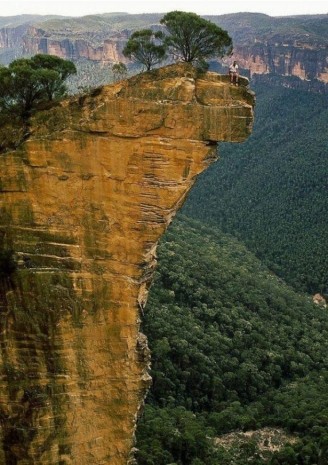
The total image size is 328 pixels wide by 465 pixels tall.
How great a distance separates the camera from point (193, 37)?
21531 millimetres

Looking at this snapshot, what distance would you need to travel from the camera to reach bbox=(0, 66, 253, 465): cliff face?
65.8 ft

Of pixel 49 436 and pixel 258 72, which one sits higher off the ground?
pixel 258 72

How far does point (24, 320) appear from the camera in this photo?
21.4 meters

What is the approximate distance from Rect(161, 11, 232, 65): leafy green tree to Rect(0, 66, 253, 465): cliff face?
6.95 ft

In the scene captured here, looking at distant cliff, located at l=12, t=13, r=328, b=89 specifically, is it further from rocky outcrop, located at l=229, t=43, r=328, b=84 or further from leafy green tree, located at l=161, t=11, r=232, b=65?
leafy green tree, located at l=161, t=11, r=232, b=65

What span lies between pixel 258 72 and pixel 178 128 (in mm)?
145448

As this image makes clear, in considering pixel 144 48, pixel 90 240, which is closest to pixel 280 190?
pixel 144 48

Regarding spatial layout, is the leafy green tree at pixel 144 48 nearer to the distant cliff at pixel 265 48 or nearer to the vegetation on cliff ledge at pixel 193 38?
the vegetation on cliff ledge at pixel 193 38

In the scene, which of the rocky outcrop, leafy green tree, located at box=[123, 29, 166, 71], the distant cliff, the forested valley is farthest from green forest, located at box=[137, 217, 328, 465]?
the distant cliff

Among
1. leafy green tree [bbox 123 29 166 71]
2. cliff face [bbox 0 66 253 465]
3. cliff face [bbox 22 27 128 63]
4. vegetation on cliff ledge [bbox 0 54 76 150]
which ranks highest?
cliff face [bbox 22 27 128 63]

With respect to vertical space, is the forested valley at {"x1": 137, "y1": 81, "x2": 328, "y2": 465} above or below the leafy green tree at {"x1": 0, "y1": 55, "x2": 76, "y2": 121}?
below

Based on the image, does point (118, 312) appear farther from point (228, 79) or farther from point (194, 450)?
point (194, 450)

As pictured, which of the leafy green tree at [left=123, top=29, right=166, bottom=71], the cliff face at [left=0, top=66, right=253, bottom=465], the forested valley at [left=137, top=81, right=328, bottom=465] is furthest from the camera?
the forested valley at [left=137, top=81, right=328, bottom=465]

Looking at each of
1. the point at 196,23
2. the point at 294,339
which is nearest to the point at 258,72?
the point at 294,339
